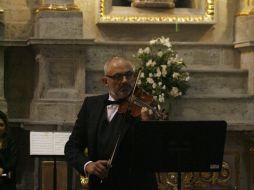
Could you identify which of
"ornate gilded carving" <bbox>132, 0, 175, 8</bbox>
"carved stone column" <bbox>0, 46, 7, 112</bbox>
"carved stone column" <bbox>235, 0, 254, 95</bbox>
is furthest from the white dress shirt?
"ornate gilded carving" <bbox>132, 0, 175, 8</bbox>

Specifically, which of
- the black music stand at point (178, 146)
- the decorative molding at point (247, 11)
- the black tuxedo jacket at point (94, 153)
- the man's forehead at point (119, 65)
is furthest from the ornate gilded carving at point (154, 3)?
the black music stand at point (178, 146)

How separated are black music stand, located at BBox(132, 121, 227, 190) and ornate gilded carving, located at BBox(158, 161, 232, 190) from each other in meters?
3.51

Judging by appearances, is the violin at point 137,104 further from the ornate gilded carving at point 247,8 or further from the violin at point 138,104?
the ornate gilded carving at point 247,8

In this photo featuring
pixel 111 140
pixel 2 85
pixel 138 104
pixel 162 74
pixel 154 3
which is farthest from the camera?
pixel 154 3

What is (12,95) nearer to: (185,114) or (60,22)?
(60,22)

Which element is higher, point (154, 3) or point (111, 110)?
point (154, 3)

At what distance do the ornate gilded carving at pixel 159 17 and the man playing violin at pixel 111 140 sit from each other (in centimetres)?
467

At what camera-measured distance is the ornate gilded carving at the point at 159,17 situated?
9164mm

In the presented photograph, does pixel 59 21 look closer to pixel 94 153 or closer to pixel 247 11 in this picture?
pixel 247 11

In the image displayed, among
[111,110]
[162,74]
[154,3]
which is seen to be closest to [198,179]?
[162,74]

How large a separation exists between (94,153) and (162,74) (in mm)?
3430

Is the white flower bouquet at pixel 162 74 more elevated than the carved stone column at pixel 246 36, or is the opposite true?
the carved stone column at pixel 246 36

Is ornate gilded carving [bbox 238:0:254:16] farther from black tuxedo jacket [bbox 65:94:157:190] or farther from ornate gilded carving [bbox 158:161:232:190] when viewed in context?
black tuxedo jacket [bbox 65:94:157:190]

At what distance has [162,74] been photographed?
7.82 m
